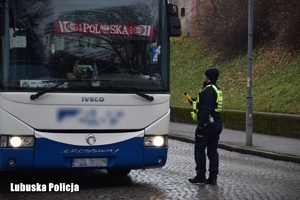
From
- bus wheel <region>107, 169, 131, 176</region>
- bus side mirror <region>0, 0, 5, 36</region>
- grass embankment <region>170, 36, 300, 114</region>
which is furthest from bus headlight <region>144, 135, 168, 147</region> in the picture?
grass embankment <region>170, 36, 300, 114</region>

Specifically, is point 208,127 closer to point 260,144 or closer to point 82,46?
point 82,46

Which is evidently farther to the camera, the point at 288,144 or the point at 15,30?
the point at 288,144

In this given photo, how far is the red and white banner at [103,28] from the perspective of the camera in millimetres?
11055

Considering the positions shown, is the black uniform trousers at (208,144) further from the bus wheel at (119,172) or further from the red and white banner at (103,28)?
the red and white banner at (103,28)

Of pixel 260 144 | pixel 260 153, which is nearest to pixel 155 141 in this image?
pixel 260 153

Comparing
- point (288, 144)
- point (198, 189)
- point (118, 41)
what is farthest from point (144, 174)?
point (288, 144)

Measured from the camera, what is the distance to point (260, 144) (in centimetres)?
2066

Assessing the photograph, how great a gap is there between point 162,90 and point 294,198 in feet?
8.01

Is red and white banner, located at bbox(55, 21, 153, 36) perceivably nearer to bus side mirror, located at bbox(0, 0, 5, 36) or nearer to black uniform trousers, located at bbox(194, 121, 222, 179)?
bus side mirror, located at bbox(0, 0, 5, 36)

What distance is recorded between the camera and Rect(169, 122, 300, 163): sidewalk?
17947 mm

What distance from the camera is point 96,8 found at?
11.2 m

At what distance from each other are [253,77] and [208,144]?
18229 mm

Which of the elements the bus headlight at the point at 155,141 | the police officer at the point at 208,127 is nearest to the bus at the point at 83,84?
the bus headlight at the point at 155,141

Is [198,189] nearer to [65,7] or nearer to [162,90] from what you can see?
[162,90]
